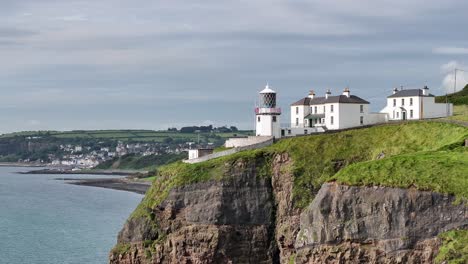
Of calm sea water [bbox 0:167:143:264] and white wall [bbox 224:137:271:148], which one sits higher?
white wall [bbox 224:137:271:148]

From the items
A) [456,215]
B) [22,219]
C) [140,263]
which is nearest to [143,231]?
[140,263]

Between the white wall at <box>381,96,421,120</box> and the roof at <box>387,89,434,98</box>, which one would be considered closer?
the white wall at <box>381,96,421,120</box>

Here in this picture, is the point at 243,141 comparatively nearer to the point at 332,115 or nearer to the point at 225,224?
the point at 332,115

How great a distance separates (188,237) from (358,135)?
20719 millimetres

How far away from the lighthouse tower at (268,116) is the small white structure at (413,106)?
1653 cm

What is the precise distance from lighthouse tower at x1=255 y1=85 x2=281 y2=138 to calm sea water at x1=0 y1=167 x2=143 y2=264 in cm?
2348

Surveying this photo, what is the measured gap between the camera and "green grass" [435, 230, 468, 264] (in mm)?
53062

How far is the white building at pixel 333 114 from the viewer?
307ft

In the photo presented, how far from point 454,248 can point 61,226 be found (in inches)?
3477

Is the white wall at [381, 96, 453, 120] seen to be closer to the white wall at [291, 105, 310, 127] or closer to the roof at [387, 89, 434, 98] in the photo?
the roof at [387, 89, 434, 98]

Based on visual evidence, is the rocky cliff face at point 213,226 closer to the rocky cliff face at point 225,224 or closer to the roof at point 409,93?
the rocky cliff face at point 225,224

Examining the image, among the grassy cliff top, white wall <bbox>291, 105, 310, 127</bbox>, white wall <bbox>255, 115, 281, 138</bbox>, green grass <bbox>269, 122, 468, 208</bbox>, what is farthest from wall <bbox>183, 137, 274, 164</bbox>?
white wall <bbox>291, 105, 310, 127</bbox>

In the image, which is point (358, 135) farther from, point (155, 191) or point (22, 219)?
point (22, 219)

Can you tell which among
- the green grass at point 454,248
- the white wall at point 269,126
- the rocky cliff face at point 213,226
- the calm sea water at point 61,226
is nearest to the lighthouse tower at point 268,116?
the white wall at point 269,126
